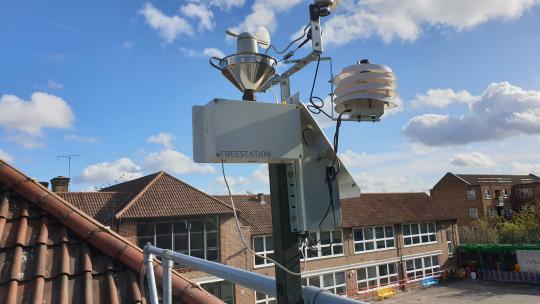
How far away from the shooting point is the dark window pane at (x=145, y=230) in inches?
786

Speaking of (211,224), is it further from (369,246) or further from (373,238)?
(373,238)

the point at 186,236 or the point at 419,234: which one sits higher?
the point at 186,236

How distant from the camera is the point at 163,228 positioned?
20.6 m

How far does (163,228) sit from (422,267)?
68.4 ft

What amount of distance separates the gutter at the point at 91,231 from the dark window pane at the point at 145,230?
53.5ft

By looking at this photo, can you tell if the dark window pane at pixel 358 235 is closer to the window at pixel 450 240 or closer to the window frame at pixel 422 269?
the window frame at pixel 422 269

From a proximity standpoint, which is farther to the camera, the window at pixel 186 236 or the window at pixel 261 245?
the window at pixel 261 245

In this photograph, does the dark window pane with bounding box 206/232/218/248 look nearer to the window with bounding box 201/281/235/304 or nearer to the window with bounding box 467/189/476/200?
the window with bounding box 201/281/235/304

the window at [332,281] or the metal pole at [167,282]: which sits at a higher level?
the metal pole at [167,282]

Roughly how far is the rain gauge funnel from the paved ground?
1085 inches

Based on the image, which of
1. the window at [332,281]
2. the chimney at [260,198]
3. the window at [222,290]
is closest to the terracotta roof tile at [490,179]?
the window at [332,281]

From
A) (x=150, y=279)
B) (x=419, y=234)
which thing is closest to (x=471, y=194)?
(x=419, y=234)

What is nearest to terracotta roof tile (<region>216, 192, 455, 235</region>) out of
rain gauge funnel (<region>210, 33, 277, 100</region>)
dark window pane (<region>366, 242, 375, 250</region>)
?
dark window pane (<region>366, 242, 375, 250</region>)

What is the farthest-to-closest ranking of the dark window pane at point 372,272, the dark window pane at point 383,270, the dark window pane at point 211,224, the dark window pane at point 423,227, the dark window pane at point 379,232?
the dark window pane at point 423,227 < the dark window pane at point 379,232 < the dark window pane at point 383,270 < the dark window pane at point 372,272 < the dark window pane at point 211,224
